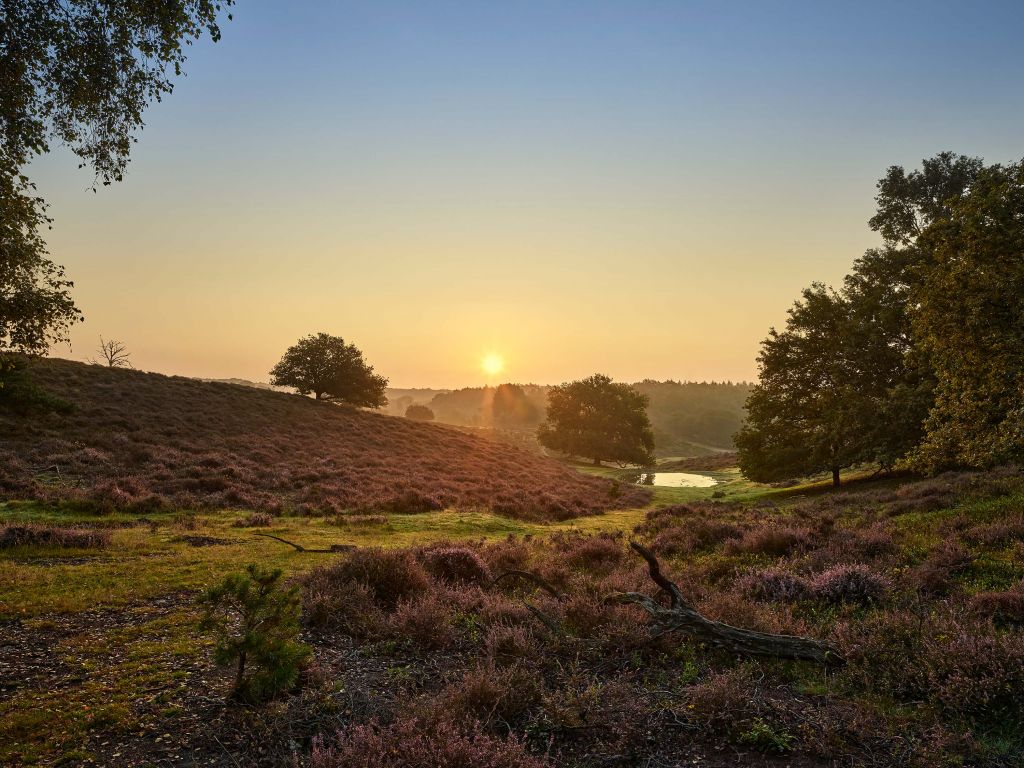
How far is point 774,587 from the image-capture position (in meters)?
9.15

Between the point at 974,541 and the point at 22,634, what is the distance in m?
17.0

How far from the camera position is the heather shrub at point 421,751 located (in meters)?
4.20

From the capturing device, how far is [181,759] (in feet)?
15.3

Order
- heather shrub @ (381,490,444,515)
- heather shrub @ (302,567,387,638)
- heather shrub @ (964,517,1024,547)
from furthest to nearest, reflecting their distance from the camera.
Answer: heather shrub @ (381,490,444,515)
heather shrub @ (964,517,1024,547)
heather shrub @ (302,567,387,638)

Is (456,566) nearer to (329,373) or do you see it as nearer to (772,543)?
(772,543)

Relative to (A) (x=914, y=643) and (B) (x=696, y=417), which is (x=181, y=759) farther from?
(B) (x=696, y=417)

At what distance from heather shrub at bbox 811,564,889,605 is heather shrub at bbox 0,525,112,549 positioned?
53.1 feet

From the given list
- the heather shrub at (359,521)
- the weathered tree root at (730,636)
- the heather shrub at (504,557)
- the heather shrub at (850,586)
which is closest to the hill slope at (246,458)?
the heather shrub at (359,521)

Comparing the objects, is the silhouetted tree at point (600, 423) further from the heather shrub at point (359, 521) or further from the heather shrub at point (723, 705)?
the heather shrub at point (723, 705)

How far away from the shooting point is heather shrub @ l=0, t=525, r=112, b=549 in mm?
12484

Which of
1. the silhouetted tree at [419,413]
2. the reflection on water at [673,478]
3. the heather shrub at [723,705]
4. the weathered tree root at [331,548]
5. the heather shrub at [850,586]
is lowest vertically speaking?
the reflection on water at [673,478]

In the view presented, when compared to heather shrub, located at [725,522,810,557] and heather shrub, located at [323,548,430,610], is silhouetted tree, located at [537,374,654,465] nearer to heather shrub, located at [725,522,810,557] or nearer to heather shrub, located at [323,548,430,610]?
heather shrub, located at [725,522,810,557]

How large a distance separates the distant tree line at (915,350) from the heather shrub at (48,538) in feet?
77.6

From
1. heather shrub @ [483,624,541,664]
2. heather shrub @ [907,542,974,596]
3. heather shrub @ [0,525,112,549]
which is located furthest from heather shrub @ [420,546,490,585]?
heather shrub @ [0,525,112,549]
